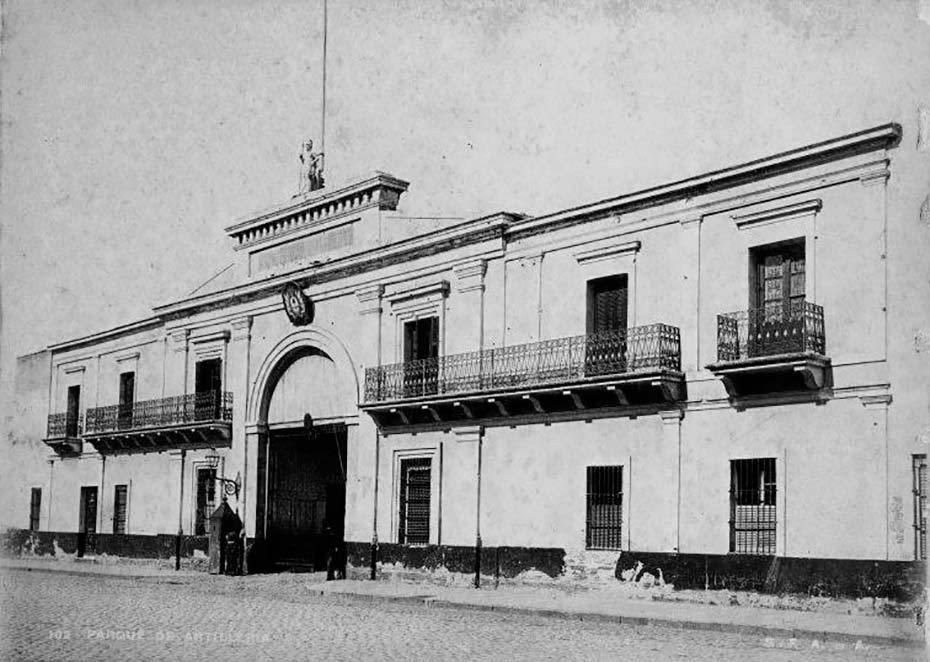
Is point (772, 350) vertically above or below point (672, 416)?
above

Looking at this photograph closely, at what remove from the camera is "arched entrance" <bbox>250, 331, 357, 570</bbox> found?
2625cm

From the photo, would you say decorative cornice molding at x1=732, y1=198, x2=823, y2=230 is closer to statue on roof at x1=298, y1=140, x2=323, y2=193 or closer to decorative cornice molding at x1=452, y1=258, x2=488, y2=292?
decorative cornice molding at x1=452, y1=258, x2=488, y2=292

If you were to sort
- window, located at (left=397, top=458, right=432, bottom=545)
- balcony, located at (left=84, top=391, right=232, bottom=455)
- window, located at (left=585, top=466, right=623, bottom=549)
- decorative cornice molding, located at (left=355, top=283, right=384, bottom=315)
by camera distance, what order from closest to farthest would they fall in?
window, located at (left=585, top=466, right=623, bottom=549), window, located at (left=397, top=458, right=432, bottom=545), decorative cornice molding, located at (left=355, top=283, right=384, bottom=315), balcony, located at (left=84, top=391, right=232, bottom=455)

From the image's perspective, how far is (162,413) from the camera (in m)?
30.6

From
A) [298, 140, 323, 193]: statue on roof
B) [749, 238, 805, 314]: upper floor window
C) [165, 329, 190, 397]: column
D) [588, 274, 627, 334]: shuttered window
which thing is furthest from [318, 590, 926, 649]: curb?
[165, 329, 190, 397]: column

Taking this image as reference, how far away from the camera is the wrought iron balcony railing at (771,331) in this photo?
1698 cm

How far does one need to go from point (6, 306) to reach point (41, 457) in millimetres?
22456

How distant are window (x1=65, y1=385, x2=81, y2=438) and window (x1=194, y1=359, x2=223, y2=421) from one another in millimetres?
7424

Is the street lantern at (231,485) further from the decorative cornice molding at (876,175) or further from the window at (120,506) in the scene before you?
the decorative cornice molding at (876,175)

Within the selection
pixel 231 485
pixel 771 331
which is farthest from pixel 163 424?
pixel 771 331

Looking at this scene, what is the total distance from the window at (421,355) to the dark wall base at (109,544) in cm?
848

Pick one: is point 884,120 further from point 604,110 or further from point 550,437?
A: point 550,437

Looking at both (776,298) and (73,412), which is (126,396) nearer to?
(73,412)

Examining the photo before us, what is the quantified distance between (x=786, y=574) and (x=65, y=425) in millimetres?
25004
